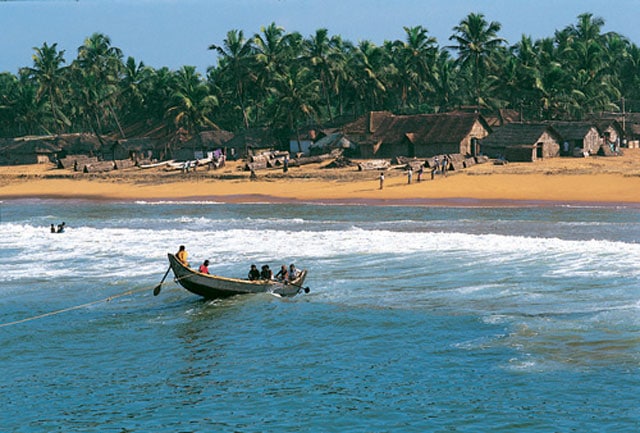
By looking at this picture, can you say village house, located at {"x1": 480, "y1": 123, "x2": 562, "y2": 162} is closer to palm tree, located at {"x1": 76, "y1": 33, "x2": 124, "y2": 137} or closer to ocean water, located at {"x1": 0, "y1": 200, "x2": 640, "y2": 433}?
ocean water, located at {"x1": 0, "y1": 200, "x2": 640, "y2": 433}

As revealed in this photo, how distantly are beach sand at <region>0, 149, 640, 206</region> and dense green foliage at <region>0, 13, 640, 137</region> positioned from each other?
28.7ft

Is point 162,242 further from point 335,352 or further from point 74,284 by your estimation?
point 335,352

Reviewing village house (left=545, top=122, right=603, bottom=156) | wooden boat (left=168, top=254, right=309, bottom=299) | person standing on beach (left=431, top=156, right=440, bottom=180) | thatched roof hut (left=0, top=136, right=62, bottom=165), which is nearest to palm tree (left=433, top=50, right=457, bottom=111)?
village house (left=545, top=122, right=603, bottom=156)

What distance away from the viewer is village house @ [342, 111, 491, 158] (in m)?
63.3

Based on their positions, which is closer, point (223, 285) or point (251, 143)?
point (223, 285)

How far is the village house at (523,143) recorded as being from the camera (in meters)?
59.7

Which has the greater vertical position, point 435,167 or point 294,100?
point 294,100

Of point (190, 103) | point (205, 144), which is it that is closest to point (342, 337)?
point (205, 144)

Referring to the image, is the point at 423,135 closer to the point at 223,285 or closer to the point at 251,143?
the point at 251,143

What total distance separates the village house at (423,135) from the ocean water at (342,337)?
29.1 meters

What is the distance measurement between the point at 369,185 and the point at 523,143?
46.1ft

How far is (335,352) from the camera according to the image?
18.1 metres

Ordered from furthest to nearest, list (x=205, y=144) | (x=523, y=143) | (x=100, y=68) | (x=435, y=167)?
(x=100, y=68) < (x=205, y=144) < (x=523, y=143) < (x=435, y=167)

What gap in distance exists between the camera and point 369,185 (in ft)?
174
